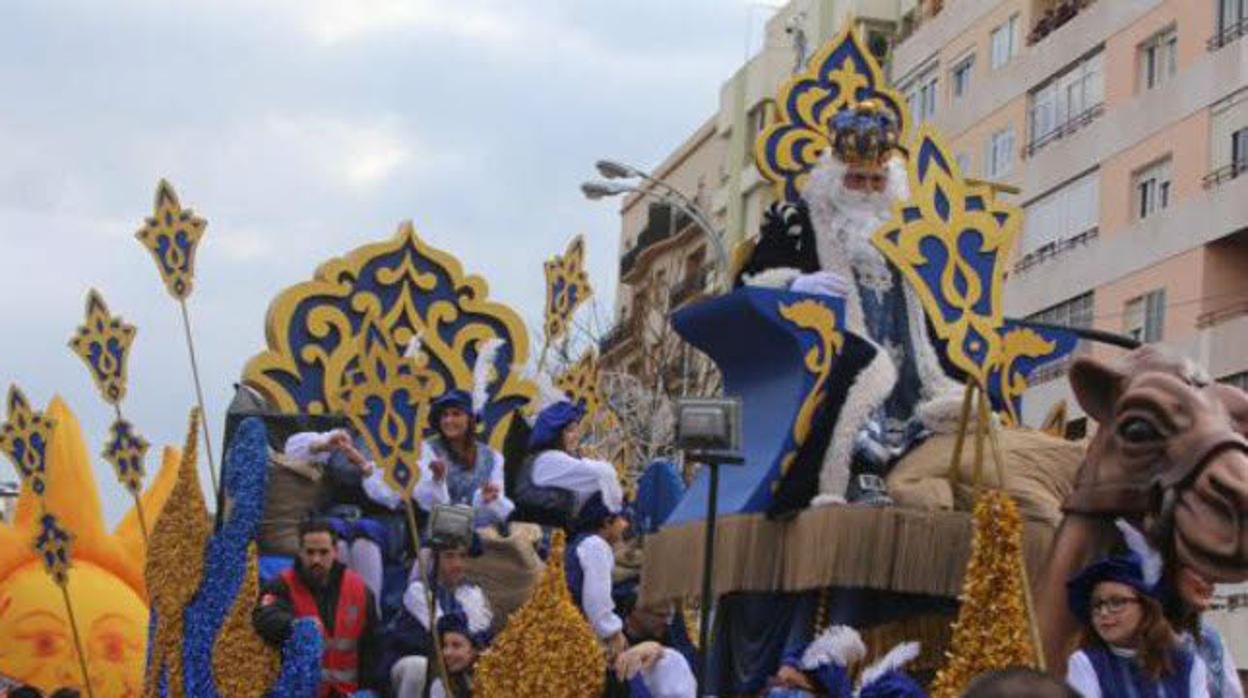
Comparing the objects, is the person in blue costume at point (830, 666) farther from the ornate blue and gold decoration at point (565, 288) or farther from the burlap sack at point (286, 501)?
the ornate blue and gold decoration at point (565, 288)

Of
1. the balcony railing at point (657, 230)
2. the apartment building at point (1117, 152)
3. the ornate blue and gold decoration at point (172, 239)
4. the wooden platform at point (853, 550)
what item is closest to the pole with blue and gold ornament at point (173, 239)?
the ornate blue and gold decoration at point (172, 239)

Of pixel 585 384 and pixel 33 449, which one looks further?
pixel 33 449

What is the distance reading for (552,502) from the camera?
1412 cm

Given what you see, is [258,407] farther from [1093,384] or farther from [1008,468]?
[1093,384]

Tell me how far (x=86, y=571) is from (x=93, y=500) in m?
0.76

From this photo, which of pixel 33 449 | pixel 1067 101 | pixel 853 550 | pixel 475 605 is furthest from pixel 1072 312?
pixel 853 550

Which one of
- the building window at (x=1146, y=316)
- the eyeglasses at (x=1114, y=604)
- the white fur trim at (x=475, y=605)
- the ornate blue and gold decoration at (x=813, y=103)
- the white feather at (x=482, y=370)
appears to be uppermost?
the building window at (x=1146, y=316)

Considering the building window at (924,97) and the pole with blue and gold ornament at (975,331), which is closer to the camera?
the pole with blue and gold ornament at (975,331)

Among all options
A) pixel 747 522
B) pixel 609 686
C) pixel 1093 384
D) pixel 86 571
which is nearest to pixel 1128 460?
pixel 1093 384

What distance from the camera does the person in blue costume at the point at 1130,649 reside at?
897 centimetres

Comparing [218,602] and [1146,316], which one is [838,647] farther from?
[1146,316]

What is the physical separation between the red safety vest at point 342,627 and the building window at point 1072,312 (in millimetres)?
27395

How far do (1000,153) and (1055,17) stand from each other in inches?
98.9

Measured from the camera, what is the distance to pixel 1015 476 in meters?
10.8
